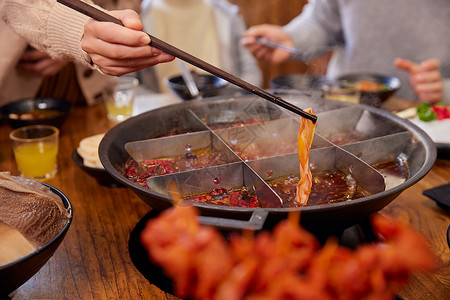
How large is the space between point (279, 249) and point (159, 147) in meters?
1.04

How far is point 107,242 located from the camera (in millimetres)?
1528

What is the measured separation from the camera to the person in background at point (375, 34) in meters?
3.54

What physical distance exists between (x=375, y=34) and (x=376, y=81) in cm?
89

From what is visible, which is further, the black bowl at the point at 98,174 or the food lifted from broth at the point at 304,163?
the black bowl at the point at 98,174

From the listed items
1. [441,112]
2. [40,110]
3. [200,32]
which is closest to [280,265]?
[441,112]

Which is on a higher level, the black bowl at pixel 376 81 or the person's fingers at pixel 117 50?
the person's fingers at pixel 117 50

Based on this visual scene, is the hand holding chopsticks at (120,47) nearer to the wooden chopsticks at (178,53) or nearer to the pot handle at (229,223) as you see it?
the wooden chopsticks at (178,53)

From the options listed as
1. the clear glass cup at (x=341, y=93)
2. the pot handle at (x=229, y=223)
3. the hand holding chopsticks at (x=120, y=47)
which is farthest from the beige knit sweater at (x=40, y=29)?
the clear glass cup at (x=341, y=93)

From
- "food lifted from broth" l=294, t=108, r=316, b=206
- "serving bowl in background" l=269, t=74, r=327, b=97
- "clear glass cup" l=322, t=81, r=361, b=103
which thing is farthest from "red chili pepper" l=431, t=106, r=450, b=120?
"food lifted from broth" l=294, t=108, r=316, b=206

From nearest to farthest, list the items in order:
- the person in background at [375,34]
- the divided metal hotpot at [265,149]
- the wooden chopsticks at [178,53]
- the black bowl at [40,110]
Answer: the divided metal hotpot at [265,149], the wooden chopsticks at [178,53], the black bowl at [40,110], the person in background at [375,34]

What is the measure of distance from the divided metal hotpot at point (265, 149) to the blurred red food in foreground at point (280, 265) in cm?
17

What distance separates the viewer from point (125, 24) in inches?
55.8

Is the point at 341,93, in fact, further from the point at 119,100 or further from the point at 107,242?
the point at 107,242

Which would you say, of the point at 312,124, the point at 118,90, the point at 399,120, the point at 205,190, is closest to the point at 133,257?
the point at 205,190
